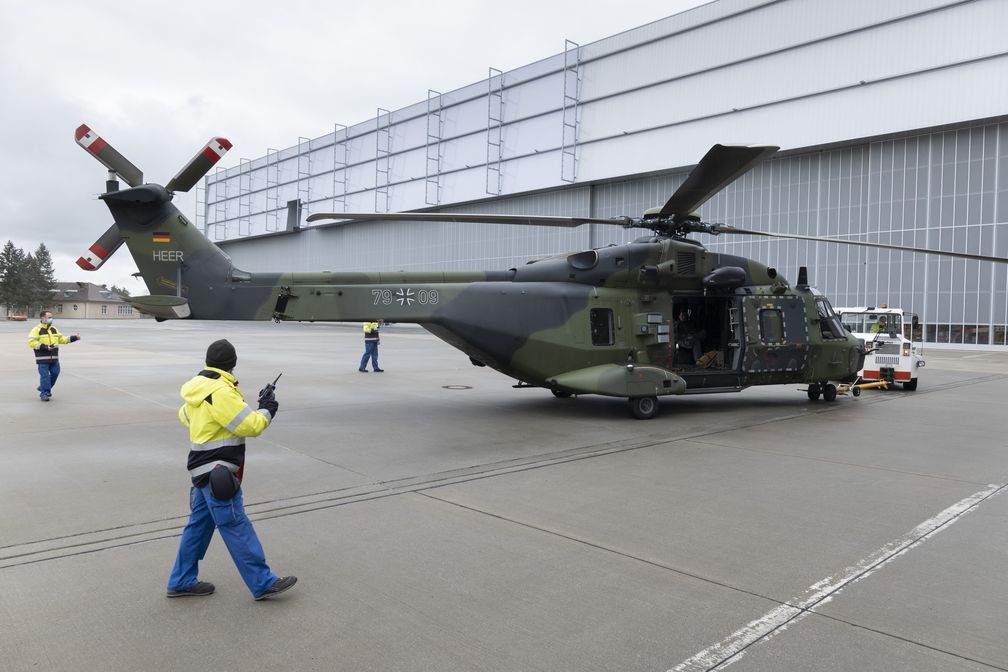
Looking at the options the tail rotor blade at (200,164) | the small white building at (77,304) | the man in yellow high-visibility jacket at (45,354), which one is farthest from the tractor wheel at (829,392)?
the small white building at (77,304)

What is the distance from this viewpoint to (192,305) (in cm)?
1012

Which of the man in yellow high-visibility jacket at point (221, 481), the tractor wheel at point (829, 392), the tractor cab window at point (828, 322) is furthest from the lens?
the tractor wheel at point (829, 392)

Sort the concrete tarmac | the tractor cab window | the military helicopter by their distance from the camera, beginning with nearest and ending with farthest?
1. the concrete tarmac
2. the military helicopter
3. the tractor cab window

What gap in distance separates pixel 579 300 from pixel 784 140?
31.7 meters

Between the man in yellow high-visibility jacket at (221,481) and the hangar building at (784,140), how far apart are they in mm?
37309

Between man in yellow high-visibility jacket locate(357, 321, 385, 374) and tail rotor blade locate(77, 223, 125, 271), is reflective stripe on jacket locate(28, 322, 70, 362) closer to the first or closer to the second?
tail rotor blade locate(77, 223, 125, 271)

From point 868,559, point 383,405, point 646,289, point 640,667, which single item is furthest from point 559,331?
point 640,667

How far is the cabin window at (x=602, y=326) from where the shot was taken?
11430mm

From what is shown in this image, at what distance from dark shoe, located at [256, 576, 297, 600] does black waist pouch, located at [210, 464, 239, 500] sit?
64cm

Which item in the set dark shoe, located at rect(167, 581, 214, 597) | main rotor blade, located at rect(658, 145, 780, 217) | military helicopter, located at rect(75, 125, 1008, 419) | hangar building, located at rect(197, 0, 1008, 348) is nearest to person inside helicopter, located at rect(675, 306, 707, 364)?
military helicopter, located at rect(75, 125, 1008, 419)

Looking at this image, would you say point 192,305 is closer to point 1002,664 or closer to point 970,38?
point 1002,664

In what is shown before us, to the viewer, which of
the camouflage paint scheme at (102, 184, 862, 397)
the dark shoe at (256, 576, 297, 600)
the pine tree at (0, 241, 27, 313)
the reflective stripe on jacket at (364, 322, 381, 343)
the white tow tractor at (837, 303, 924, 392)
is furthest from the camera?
the pine tree at (0, 241, 27, 313)

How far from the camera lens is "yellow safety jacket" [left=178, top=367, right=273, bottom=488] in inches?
157

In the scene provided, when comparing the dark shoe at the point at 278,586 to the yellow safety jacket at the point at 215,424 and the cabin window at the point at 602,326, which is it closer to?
the yellow safety jacket at the point at 215,424
